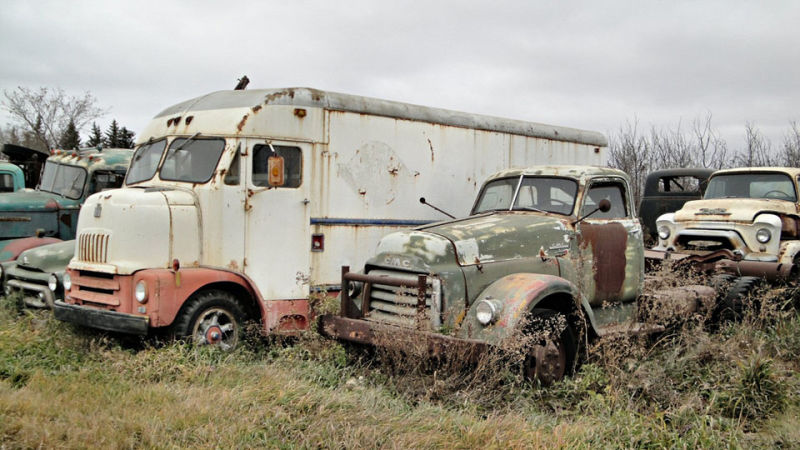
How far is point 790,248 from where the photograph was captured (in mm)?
8422

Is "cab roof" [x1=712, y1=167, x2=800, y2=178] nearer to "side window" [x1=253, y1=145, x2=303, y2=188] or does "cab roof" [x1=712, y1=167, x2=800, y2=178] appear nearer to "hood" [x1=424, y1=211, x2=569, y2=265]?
"hood" [x1=424, y1=211, x2=569, y2=265]

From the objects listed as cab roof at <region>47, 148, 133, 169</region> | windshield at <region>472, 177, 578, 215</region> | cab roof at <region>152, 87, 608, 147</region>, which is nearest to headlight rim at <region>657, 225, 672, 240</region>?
cab roof at <region>152, 87, 608, 147</region>

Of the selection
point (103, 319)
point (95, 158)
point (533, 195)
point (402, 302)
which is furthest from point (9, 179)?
point (533, 195)

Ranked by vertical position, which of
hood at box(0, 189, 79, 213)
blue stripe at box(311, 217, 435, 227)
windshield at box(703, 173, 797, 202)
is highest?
windshield at box(703, 173, 797, 202)

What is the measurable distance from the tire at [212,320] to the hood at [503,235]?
7.36 feet

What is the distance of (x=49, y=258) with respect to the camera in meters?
8.08

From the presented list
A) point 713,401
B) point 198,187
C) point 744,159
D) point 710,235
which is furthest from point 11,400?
point 744,159

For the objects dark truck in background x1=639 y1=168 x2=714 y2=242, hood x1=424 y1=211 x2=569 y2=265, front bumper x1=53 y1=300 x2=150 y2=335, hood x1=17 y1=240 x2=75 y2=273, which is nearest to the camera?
hood x1=424 y1=211 x2=569 y2=265

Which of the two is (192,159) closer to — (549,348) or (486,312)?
(486,312)

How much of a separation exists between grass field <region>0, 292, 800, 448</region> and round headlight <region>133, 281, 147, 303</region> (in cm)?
47

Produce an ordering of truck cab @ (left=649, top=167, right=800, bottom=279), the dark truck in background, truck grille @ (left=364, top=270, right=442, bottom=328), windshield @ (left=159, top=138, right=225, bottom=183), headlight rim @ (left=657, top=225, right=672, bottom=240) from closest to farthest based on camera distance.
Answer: truck grille @ (left=364, top=270, right=442, bottom=328)
windshield @ (left=159, top=138, right=225, bottom=183)
truck cab @ (left=649, top=167, right=800, bottom=279)
headlight rim @ (left=657, top=225, right=672, bottom=240)
the dark truck in background

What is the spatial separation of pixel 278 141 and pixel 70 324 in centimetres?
290

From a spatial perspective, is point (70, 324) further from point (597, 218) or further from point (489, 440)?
point (597, 218)

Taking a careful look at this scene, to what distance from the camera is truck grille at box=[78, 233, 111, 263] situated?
641cm
